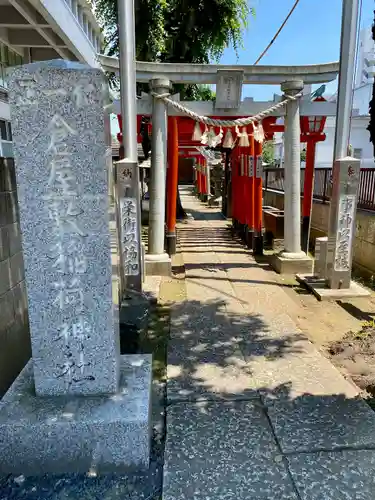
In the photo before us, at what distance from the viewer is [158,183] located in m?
7.23

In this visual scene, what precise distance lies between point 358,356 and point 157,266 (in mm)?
4017

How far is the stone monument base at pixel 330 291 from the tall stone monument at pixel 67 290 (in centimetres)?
431

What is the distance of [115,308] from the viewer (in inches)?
104

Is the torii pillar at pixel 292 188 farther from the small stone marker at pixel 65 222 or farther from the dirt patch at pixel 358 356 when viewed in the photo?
the small stone marker at pixel 65 222

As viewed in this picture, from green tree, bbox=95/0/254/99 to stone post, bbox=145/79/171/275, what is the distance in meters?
4.62

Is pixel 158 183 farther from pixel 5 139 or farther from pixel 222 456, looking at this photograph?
pixel 222 456

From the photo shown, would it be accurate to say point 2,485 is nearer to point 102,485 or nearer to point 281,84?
point 102,485

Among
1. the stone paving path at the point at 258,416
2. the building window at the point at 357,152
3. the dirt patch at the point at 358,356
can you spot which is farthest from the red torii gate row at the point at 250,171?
the building window at the point at 357,152

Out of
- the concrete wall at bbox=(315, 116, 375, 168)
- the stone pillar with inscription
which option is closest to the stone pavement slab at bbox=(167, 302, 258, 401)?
the stone pillar with inscription

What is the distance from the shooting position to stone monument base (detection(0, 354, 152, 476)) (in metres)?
2.38

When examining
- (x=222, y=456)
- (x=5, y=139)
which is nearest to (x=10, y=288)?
(x=222, y=456)

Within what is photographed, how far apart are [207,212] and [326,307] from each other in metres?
13.4

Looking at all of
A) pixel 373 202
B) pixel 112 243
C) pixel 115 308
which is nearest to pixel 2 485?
pixel 115 308

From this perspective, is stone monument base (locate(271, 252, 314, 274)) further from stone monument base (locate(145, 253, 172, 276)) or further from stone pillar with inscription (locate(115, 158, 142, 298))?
stone pillar with inscription (locate(115, 158, 142, 298))
